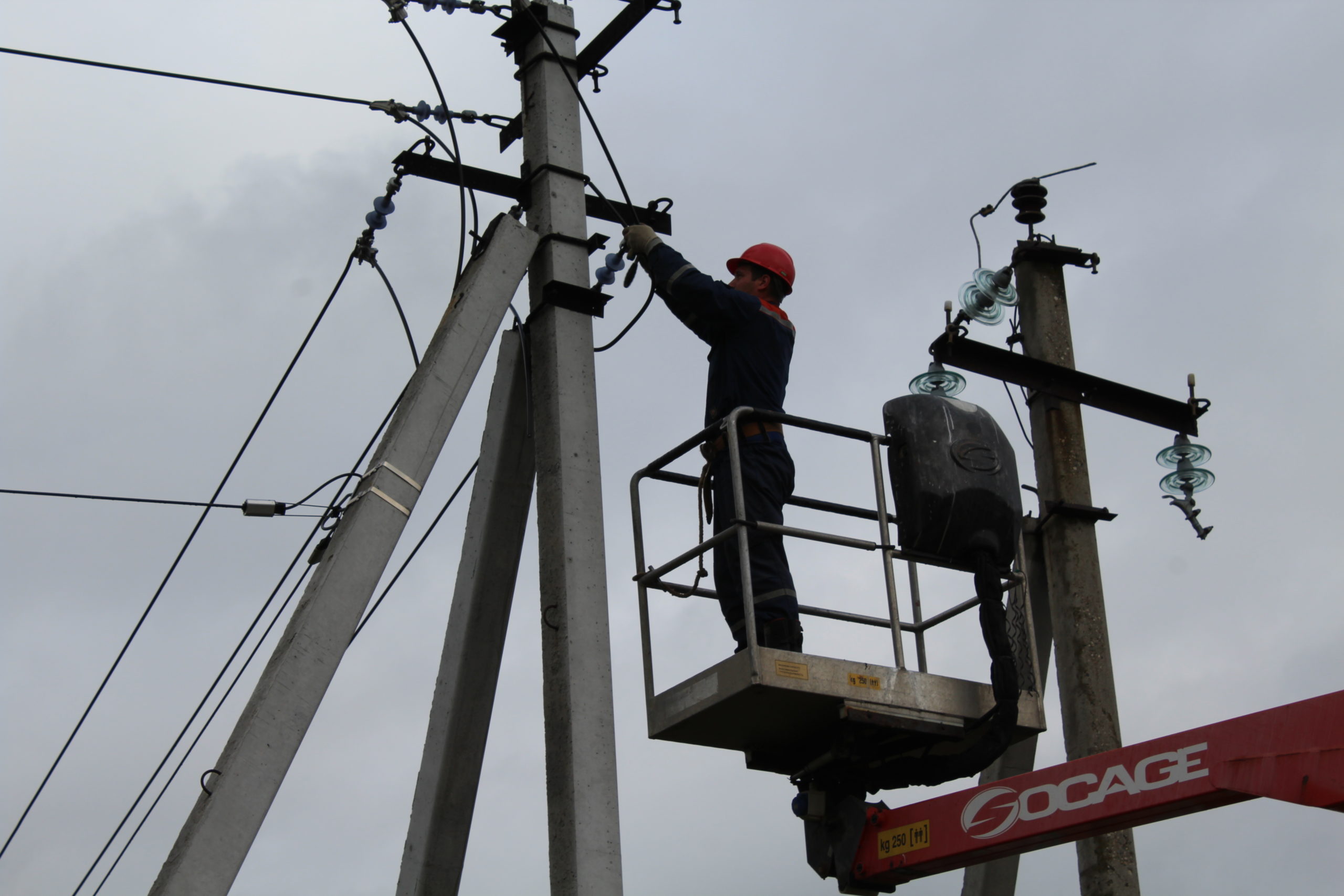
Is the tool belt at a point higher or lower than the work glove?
lower

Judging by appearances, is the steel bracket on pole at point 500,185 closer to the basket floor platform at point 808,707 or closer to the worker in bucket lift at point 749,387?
the worker in bucket lift at point 749,387

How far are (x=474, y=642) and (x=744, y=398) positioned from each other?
1.60 m

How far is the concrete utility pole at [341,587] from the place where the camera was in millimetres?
5379

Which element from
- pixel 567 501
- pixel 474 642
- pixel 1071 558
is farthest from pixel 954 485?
pixel 1071 558

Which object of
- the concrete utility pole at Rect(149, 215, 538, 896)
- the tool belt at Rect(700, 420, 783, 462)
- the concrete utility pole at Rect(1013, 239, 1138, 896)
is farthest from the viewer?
the concrete utility pole at Rect(1013, 239, 1138, 896)

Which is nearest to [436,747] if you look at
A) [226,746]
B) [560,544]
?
[560,544]

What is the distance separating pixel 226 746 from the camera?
557 cm

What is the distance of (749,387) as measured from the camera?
705 centimetres

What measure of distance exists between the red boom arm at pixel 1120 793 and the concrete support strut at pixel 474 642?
69.1 inches

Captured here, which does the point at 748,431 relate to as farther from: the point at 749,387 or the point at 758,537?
the point at 758,537

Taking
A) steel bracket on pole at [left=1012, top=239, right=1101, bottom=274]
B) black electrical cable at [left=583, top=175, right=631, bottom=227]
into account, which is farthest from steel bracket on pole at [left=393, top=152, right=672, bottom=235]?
steel bracket on pole at [left=1012, top=239, right=1101, bottom=274]

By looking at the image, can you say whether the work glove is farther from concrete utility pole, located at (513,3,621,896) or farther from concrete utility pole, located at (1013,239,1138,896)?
concrete utility pole, located at (1013,239,1138,896)

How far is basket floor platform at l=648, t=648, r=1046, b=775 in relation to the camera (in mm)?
6152

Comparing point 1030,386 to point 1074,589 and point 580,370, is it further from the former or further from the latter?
point 580,370
